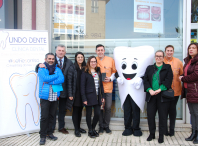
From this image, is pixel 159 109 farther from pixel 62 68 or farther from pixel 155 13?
pixel 155 13

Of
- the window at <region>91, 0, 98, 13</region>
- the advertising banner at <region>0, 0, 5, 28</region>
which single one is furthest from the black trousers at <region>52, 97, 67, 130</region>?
the advertising banner at <region>0, 0, 5, 28</region>

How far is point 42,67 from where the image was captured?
340 cm

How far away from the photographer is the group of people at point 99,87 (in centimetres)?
338

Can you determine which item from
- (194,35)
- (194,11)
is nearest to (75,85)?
(194,35)

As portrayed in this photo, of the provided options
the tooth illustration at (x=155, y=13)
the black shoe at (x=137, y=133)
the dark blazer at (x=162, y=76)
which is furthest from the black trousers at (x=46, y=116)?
the tooth illustration at (x=155, y=13)

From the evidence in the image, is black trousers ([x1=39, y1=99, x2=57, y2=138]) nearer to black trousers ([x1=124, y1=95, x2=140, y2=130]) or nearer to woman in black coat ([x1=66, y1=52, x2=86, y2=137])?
woman in black coat ([x1=66, y1=52, x2=86, y2=137])

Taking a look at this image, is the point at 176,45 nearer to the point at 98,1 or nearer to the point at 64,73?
the point at 98,1

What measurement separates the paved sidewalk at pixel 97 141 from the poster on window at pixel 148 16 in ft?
8.24

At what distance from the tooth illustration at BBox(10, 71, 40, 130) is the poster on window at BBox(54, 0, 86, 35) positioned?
1.52 m

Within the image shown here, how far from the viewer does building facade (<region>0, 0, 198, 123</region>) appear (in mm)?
4516

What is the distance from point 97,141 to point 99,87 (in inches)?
41.1

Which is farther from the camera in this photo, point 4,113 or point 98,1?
point 98,1

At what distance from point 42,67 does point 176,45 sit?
3136 mm

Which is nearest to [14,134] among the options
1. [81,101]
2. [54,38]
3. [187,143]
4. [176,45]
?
[81,101]
